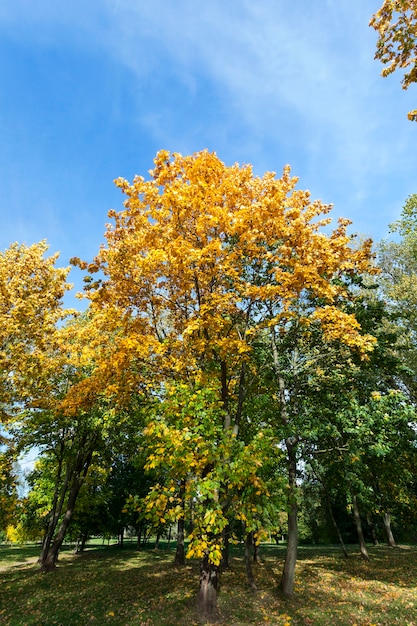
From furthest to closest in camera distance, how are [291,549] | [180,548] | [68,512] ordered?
[68,512] < [180,548] < [291,549]

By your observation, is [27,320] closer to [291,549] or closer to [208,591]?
[208,591]

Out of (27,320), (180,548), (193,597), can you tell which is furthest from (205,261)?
(180,548)

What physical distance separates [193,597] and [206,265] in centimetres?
1020

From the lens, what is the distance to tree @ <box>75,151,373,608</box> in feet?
29.3

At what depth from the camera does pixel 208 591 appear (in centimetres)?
942

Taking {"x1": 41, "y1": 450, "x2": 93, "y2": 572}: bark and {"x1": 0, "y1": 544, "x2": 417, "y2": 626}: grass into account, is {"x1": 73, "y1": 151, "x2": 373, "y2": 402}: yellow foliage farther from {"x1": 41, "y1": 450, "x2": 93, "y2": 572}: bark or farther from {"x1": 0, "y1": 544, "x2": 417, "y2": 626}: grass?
{"x1": 41, "y1": 450, "x2": 93, "y2": 572}: bark

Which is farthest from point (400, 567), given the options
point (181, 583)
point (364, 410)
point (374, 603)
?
point (364, 410)

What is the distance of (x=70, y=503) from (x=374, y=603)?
1527 cm

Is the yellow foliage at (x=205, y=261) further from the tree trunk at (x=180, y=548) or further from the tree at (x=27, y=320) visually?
the tree trunk at (x=180, y=548)

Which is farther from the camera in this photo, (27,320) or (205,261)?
(27,320)

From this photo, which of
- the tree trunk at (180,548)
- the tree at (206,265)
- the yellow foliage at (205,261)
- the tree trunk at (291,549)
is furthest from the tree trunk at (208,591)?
the tree trunk at (180,548)

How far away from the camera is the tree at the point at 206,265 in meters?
8.95

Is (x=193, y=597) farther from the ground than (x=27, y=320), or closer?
closer

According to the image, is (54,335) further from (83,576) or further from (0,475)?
(83,576)
